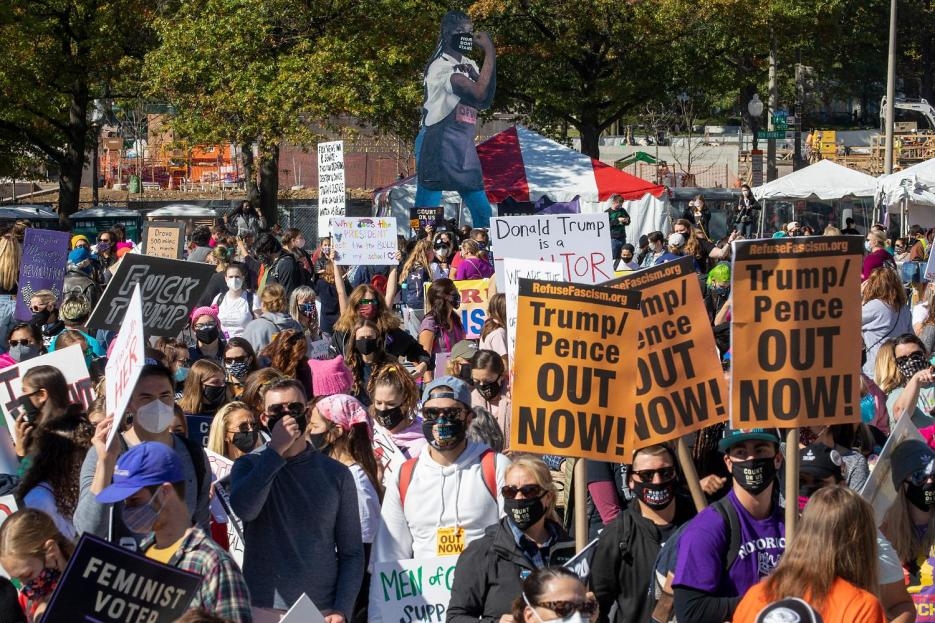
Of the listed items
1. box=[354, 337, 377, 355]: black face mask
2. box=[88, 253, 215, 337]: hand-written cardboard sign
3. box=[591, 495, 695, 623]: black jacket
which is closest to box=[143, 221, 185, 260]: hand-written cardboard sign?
box=[354, 337, 377, 355]: black face mask

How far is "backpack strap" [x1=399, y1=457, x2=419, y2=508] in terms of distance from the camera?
19.5 ft

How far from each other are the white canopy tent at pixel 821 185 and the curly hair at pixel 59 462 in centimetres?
2562

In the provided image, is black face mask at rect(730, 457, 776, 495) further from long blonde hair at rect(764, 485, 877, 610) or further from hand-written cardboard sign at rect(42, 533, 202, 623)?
hand-written cardboard sign at rect(42, 533, 202, 623)

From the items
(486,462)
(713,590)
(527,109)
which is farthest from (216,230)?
(527,109)

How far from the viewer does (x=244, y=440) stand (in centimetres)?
659

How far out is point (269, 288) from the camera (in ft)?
34.6

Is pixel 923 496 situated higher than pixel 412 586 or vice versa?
pixel 923 496

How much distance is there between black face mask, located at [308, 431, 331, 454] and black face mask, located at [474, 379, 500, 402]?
1864mm

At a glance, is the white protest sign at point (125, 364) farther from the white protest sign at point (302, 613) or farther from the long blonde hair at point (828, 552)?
the long blonde hair at point (828, 552)

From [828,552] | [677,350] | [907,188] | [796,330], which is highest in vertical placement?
[907,188]

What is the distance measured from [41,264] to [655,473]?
7.62m

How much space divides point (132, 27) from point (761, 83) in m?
24.2

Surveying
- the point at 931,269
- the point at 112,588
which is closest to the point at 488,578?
the point at 112,588

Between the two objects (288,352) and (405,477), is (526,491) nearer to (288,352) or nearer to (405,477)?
(405,477)
